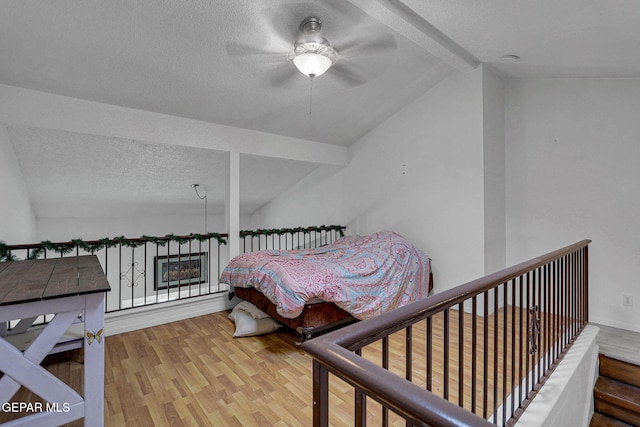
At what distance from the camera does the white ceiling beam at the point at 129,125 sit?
2.67 m

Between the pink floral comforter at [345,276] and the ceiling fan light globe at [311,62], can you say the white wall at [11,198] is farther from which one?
the ceiling fan light globe at [311,62]

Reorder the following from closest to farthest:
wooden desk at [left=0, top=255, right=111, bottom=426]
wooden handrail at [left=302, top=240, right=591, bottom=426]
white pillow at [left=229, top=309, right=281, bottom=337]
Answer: wooden handrail at [left=302, top=240, right=591, bottom=426], wooden desk at [left=0, top=255, right=111, bottom=426], white pillow at [left=229, top=309, right=281, bottom=337]

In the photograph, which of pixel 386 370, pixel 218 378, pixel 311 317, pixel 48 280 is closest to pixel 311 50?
pixel 311 317

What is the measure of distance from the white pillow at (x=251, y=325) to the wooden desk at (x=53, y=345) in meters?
1.50

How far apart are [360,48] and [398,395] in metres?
3.00

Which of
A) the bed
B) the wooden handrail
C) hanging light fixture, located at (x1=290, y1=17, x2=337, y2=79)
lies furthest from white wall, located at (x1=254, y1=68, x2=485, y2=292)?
the wooden handrail

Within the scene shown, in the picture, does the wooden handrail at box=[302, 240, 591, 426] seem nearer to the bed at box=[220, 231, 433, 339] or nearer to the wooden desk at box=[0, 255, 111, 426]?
the wooden desk at box=[0, 255, 111, 426]

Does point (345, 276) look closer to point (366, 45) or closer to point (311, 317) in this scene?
point (311, 317)

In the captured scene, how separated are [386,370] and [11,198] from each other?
431 cm

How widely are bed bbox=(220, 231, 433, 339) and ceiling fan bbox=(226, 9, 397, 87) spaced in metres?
1.74

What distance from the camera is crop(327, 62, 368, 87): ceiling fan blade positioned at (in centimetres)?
317

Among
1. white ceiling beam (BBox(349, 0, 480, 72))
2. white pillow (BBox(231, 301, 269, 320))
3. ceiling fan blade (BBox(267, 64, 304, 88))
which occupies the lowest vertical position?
white pillow (BBox(231, 301, 269, 320))

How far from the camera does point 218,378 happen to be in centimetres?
222

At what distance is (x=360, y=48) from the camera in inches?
115
